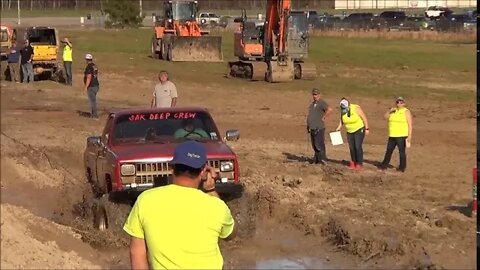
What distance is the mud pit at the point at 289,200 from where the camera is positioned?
12.2 m

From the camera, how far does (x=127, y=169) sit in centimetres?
1285

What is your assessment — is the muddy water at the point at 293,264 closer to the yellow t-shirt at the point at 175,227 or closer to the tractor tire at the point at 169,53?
the yellow t-shirt at the point at 175,227

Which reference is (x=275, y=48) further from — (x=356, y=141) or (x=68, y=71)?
(x=356, y=141)

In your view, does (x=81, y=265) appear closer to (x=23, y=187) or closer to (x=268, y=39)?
(x=23, y=187)

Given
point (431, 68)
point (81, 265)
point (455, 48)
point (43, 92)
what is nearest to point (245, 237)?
point (81, 265)

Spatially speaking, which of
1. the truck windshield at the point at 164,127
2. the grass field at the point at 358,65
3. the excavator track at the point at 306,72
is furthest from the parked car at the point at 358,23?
the truck windshield at the point at 164,127

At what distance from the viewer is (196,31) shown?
4753cm

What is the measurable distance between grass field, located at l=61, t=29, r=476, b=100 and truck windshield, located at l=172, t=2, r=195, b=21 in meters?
2.55

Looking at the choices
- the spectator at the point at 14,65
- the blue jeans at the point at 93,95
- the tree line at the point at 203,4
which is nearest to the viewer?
the blue jeans at the point at 93,95

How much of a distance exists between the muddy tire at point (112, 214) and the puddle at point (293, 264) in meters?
1.89

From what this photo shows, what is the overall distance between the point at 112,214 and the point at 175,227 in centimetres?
764

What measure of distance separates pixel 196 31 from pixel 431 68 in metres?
11.4

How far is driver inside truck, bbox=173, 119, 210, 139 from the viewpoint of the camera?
13.7m

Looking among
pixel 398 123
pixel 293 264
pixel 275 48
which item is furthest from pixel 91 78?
pixel 275 48
